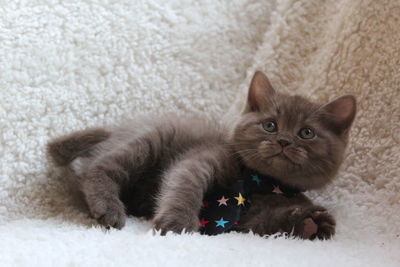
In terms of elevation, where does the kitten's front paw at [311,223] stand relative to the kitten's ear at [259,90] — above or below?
below

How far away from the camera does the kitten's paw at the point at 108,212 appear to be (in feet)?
4.79

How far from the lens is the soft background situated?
4.67ft

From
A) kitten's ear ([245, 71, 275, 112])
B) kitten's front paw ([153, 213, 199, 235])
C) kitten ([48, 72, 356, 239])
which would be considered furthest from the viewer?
kitten's ear ([245, 71, 275, 112])

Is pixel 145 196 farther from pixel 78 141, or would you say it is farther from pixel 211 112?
pixel 211 112

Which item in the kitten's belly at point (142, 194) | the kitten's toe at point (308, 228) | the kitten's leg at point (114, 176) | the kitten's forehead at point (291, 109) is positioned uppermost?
the kitten's forehead at point (291, 109)

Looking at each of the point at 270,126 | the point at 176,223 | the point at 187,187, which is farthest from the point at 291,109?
the point at 176,223

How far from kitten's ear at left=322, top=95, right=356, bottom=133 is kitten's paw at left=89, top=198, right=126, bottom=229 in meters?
0.68

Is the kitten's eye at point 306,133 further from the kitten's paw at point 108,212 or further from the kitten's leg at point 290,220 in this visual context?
the kitten's paw at point 108,212

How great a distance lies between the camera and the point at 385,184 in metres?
1.70

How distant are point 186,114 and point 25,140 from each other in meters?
0.59

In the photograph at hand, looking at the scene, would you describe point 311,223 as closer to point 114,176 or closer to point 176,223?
point 176,223

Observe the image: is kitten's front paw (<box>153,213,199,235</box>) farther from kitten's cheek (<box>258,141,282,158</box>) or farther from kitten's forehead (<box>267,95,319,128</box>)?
kitten's forehead (<box>267,95,319,128</box>)

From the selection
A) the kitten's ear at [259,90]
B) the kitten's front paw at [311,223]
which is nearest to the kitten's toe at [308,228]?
the kitten's front paw at [311,223]

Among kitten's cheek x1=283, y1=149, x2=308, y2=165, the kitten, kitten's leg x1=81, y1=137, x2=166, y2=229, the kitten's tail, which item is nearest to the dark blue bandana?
the kitten
